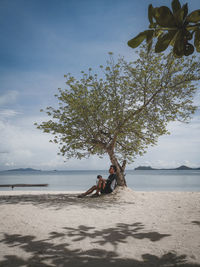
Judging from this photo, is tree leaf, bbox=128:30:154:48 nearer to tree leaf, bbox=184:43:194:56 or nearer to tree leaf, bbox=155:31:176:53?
tree leaf, bbox=155:31:176:53

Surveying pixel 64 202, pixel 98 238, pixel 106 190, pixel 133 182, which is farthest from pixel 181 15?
pixel 133 182

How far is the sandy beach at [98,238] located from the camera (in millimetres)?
3814

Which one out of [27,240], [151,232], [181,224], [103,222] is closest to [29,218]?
[27,240]

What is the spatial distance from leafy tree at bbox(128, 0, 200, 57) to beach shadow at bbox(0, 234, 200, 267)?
3.76 metres

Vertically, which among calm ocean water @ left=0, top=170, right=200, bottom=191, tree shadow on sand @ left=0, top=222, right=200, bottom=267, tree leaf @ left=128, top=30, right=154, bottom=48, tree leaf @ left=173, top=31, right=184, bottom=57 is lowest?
calm ocean water @ left=0, top=170, right=200, bottom=191

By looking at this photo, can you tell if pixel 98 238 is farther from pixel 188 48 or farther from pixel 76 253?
pixel 188 48

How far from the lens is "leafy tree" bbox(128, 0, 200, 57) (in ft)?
7.86

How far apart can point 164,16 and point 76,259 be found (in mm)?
4388

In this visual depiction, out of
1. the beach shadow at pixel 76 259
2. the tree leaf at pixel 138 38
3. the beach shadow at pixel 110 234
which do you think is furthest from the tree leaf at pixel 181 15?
the beach shadow at pixel 110 234

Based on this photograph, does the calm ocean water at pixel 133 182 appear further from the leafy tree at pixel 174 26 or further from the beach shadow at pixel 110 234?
the leafy tree at pixel 174 26

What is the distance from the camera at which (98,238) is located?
5004 mm

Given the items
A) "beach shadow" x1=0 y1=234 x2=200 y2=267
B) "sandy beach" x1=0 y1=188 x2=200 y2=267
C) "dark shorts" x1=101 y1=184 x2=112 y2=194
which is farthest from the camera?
"dark shorts" x1=101 y1=184 x2=112 y2=194

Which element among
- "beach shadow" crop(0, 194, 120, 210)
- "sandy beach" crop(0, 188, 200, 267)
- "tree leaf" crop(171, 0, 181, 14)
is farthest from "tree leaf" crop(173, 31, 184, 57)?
"beach shadow" crop(0, 194, 120, 210)

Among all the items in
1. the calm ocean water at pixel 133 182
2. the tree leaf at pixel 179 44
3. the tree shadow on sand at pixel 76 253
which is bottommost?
the calm ocean water at pixel 133 182
